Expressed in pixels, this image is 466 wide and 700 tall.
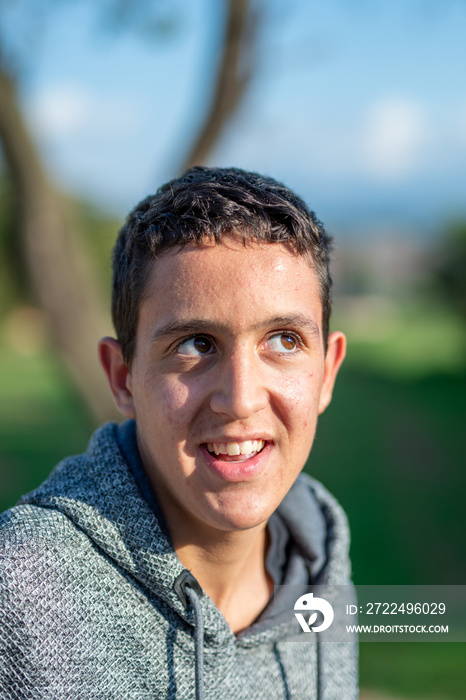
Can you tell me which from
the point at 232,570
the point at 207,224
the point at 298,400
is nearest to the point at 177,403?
the point at 298,400

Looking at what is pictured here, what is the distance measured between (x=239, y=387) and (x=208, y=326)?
0.17 metres

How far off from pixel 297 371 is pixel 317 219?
0.54 meters

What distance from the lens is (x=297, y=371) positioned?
6.19 feet

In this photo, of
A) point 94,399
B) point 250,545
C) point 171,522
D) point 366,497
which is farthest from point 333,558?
point 366,497

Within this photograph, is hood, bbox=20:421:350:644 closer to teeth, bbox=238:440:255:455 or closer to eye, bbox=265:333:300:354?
teeth, bbox=238:440:255:455

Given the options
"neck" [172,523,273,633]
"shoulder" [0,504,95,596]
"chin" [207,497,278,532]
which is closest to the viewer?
"shoulder" [0,504,95,596]

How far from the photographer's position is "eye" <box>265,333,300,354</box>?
185 centimetres

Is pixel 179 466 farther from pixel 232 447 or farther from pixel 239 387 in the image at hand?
pixel 239 387

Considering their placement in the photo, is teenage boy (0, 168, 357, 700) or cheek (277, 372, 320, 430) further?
cheek (277, 372, 320, 430)

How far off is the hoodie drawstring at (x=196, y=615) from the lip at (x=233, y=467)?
0.29 metres

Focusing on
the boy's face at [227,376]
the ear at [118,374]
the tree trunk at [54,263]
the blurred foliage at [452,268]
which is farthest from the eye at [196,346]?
the blurred foliage at [452,268]

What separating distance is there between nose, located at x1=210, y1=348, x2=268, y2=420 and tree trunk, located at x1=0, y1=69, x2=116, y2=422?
3.57 meters

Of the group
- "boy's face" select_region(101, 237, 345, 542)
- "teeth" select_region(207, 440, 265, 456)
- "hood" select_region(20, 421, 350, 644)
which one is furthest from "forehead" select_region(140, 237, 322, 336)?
"hood" select_region(20, 421, 350, 644)

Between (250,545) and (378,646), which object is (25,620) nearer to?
(250,545)
